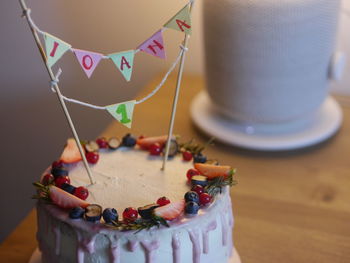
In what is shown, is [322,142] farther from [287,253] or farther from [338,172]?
[287,253]

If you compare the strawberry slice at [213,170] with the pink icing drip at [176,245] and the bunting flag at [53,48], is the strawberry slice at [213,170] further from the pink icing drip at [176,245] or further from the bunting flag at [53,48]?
the bunting flag at [53,48]

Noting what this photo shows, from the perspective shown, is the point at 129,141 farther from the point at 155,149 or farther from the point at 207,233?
the point at 207,233

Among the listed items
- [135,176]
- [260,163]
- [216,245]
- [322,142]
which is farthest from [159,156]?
[322,142]

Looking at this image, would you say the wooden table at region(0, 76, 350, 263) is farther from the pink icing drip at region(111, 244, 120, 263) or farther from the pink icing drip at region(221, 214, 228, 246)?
the pink icing drip at region(111, 244, 120, 263)

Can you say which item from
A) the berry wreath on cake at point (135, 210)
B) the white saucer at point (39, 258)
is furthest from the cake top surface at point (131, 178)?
the white saucer at point (39, 258)

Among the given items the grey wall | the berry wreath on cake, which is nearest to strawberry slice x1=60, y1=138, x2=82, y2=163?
the berry wreath on cake

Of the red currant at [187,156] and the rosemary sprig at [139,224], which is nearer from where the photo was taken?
the rosemary sprig at [139,224]
